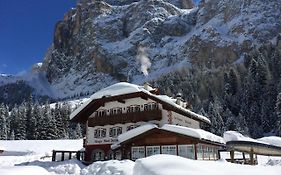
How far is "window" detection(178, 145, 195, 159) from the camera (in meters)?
31.5

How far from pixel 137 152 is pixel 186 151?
15.1ft

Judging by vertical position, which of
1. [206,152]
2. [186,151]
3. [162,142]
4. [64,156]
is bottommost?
[64,156]

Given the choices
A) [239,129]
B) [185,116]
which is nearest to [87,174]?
[185,116]

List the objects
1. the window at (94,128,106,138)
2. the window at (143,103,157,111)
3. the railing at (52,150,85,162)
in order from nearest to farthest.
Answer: the railing at (52,150,85,162), the window at (143,103,157,111), the window at (94,128,106,138)

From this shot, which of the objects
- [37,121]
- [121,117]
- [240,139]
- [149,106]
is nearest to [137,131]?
[149,106]

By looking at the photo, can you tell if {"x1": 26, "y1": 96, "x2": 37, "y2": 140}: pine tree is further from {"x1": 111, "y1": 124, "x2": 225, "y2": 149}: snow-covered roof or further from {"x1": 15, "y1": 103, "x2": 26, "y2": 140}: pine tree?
{"x1": 111, "y1": 124, "x2": 225, "y2": 149}: snow-covered roof

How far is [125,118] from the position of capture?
3728cm

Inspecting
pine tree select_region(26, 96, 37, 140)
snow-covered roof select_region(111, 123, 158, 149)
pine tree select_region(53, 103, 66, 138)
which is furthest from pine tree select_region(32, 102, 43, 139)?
snow-covered roof select_region(111, 123, 158, 149)

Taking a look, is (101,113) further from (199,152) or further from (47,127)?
(47,127)

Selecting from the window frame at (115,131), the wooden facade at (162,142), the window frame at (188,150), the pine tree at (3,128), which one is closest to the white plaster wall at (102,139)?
the window frame at (115,131)

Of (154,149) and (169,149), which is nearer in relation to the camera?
(169,149)

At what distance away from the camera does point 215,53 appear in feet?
652

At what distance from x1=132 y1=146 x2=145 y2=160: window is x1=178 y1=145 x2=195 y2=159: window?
3509 millimetres

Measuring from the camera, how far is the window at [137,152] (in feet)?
109
